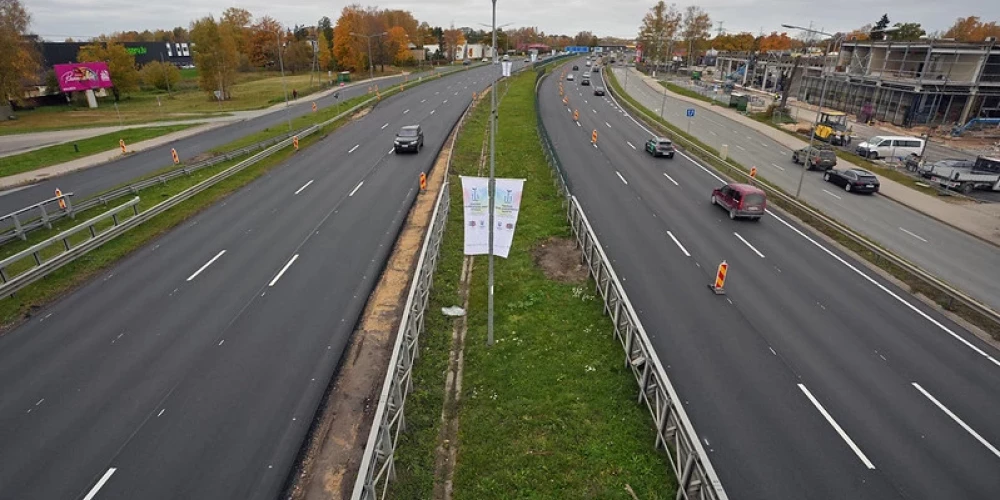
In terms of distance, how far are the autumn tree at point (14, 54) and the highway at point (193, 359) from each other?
56.2 metres

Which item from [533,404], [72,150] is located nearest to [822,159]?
[533,404]

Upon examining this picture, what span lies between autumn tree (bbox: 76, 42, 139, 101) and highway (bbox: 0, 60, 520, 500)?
73.6 m

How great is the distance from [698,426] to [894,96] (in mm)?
66244

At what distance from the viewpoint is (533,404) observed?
11805 mm

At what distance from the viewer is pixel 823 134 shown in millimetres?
46781

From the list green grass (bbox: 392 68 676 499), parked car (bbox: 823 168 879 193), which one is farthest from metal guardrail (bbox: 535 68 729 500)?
parked car (bbox: 823 168 879 193)

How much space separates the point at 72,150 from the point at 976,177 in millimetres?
65920

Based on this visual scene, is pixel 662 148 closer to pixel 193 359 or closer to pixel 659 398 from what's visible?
pixel 659 398

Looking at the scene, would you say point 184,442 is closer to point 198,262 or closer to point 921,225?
point 198,262

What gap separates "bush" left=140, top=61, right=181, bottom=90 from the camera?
283ft

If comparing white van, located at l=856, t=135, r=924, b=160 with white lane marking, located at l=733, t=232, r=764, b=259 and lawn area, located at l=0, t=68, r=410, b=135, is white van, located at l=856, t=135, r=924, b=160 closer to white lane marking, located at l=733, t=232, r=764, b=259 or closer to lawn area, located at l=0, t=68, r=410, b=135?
white lane marking, located at l=733, t=232, r=764, b=259

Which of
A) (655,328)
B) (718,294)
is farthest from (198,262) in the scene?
(718,294)

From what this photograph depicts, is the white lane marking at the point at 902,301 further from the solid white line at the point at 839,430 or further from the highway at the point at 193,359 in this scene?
the highway at the point at 193,359

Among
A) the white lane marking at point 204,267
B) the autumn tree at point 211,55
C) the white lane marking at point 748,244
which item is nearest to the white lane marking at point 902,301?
the white lane marking at point 748,244
